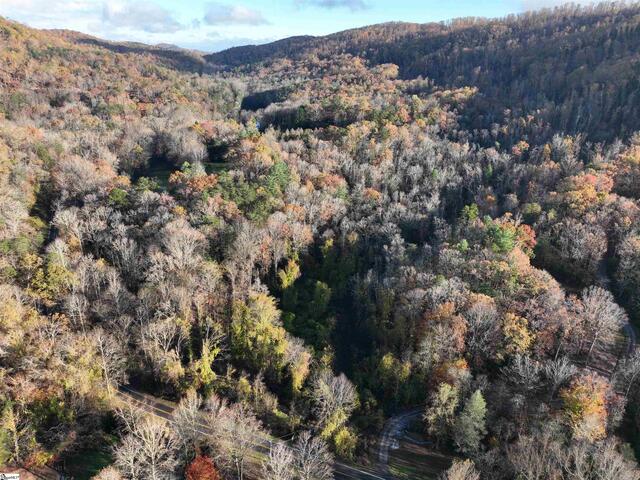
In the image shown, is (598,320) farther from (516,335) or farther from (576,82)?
(576,82)

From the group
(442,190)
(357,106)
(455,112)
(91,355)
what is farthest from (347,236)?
(455,112)

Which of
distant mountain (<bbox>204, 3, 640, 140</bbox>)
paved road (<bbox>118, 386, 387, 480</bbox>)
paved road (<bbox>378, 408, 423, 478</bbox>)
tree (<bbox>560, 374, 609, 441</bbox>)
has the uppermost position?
distant mountain (<bbox>204, 3, 640, 140</bbox>)

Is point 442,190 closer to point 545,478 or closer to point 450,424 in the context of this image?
point 450,424

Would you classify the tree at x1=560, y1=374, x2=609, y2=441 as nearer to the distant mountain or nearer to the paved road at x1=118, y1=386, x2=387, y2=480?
the paved road at x1=118, y1=386, x2=387, y2=480

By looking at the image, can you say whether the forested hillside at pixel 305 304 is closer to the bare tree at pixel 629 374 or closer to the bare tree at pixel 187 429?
the bare tree at pixel 187 429

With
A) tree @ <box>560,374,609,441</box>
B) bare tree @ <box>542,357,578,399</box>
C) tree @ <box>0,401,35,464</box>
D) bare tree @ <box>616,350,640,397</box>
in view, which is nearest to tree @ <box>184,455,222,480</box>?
tree @ <box>0,401,35,464</box>

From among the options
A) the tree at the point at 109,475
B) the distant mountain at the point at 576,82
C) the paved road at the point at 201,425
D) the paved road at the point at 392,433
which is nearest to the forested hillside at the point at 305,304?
the tree at the point at 109,475

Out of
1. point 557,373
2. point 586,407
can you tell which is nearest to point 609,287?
point 557,373
